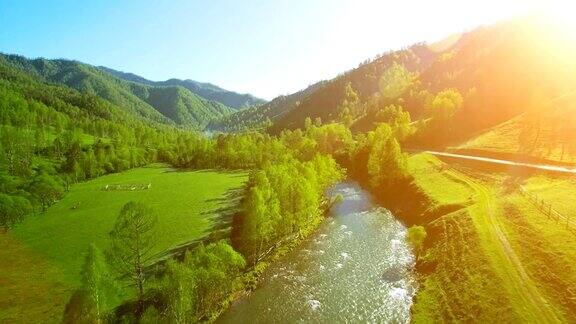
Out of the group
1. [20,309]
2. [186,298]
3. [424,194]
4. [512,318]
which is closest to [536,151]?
[424,194]

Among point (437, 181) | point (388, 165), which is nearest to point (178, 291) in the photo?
point (437, 181)

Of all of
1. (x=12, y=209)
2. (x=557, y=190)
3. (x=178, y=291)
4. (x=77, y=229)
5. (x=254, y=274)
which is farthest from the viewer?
(x=12, y=209)

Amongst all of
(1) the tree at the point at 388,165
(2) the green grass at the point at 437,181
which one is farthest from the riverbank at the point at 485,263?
(1) the tree at the point at 388,165

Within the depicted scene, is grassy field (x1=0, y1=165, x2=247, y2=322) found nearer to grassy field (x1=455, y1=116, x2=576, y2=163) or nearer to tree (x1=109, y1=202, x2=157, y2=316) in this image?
tree (x1=109, y1=202, x2=157, y2=316)

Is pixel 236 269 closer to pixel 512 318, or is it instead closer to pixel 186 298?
pixel 186 298

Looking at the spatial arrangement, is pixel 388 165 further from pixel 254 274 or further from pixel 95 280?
pixel 95 280

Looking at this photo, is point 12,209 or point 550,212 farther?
point 12,209

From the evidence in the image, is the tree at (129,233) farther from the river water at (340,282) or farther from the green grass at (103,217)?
the green grass at (103,217)
